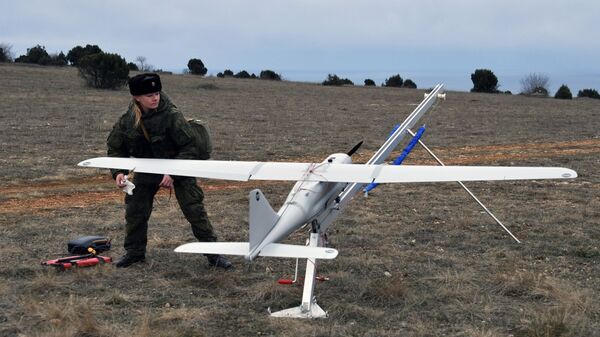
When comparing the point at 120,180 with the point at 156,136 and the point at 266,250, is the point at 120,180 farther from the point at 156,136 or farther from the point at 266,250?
the point at 266,250

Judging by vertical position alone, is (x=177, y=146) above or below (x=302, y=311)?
above

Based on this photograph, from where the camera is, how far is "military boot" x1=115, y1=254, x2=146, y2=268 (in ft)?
21.9

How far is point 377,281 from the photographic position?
20.3 ft

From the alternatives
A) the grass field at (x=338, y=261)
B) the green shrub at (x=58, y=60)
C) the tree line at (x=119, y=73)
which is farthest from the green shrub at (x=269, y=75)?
the grass field at (x=338, y=261)

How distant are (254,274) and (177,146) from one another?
1.64 m

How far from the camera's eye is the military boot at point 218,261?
6691mm

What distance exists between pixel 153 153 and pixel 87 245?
142cm

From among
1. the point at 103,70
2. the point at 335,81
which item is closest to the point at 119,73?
the point at 103,70

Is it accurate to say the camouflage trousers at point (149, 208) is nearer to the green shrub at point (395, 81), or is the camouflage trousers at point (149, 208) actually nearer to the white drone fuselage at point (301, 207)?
the white drone fuselage at point (301, 207)

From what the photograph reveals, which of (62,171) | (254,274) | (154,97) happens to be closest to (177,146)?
(154,97)

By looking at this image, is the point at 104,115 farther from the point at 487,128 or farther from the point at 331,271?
the point at 331,271

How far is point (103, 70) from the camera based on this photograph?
33562 millimetres

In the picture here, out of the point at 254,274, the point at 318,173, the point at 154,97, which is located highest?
the point at 154,97

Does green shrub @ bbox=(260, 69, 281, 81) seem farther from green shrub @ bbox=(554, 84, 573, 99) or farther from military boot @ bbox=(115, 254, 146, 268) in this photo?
military boot @ bbox=(115, 254, 146, 268)
